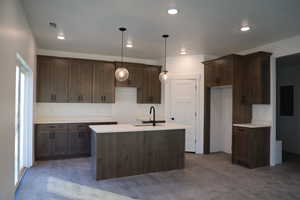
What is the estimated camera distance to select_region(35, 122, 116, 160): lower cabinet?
4965 mm

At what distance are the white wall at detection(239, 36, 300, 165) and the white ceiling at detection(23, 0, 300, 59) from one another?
24cm

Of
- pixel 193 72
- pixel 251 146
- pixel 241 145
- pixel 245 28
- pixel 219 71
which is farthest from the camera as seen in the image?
pixel 193 72

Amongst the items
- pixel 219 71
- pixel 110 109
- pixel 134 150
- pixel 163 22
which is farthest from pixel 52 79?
pixel 219 71

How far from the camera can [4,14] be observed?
2.03 meters

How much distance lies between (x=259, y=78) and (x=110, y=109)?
13.4 ft

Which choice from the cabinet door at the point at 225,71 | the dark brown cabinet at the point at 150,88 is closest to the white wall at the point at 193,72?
the dark brown cabinet at the point at 150,88

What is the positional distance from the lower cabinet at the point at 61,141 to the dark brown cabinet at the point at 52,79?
0.79 metres

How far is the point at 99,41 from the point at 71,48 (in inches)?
44.5

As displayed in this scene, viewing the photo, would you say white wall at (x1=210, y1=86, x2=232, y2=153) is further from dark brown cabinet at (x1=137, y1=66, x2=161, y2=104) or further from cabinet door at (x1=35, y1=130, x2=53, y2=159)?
cabinet door at (x1=35, y1=130, x2=53, y2=159)

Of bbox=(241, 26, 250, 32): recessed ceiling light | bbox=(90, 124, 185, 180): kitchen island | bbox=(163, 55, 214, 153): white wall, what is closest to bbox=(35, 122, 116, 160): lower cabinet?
bbox=(90, 124, 185, 180): kitchen island

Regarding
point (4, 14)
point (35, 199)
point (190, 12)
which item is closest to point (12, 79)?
point (4, 14)

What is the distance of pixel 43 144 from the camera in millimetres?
4988

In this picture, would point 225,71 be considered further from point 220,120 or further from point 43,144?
point 43,144

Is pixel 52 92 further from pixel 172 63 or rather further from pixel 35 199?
pixel 172 63
